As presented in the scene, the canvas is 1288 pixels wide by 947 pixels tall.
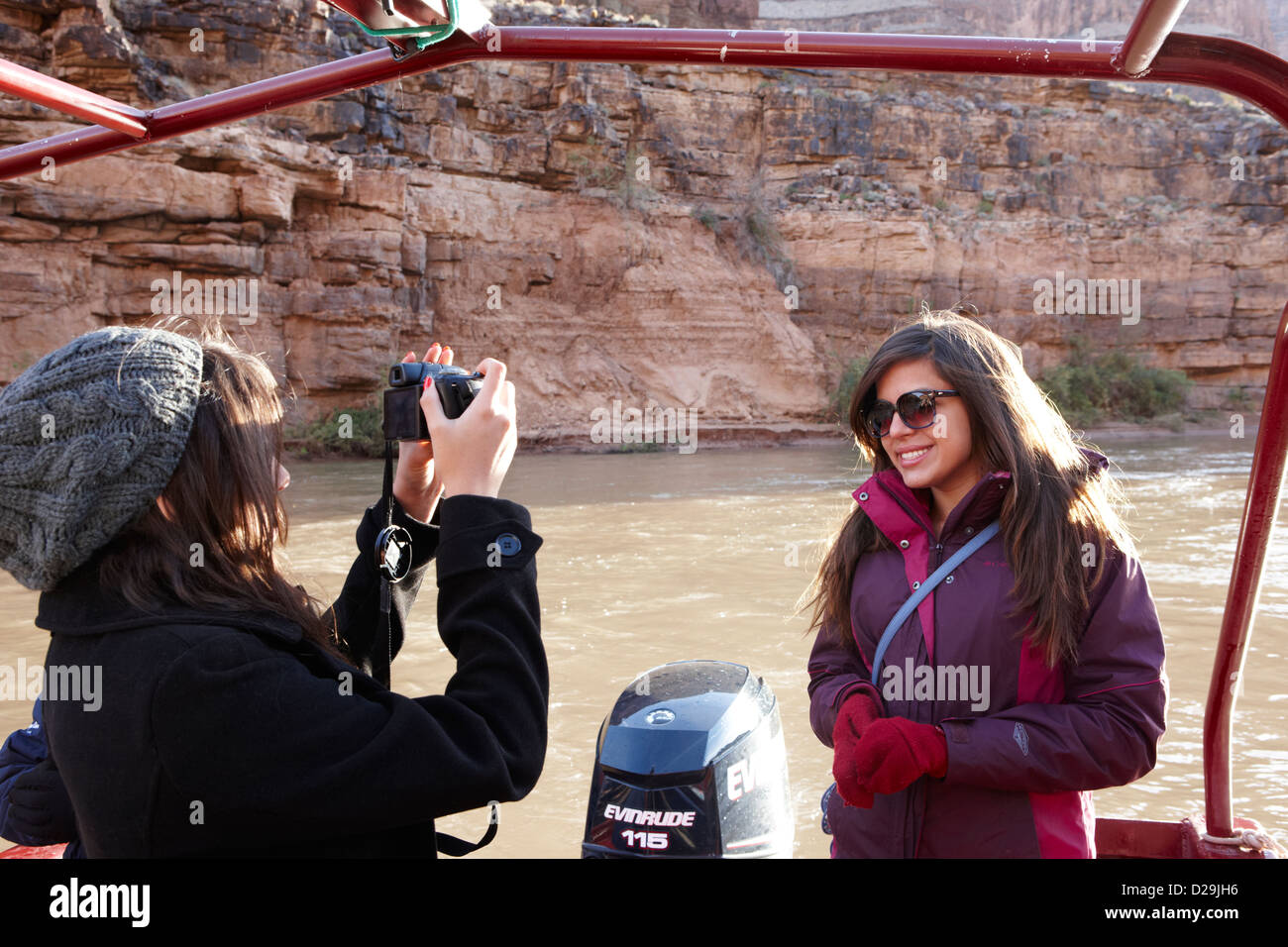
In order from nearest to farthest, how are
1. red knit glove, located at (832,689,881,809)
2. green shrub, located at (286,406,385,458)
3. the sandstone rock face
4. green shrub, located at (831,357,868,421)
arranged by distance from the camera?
red knit glove, located at (832,689,881,809) < the sandstone rock face < green shrub, located at (286,406,385,458) < green shrub, located at (831,357,868,421)

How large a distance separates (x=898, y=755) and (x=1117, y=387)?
99.6 feet

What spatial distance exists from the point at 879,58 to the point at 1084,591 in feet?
3.43

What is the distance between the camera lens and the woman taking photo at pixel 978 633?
1.65 m

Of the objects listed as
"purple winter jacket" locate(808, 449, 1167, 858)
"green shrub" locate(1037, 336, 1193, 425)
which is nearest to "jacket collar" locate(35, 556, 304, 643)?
"purple winter jacket" locate(808, 449, 1167, 858)

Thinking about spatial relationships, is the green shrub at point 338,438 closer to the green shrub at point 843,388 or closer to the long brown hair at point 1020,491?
the green shrub at point 843,388

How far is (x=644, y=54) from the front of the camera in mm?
1851

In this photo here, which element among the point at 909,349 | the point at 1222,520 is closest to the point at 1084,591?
the point at 909,349

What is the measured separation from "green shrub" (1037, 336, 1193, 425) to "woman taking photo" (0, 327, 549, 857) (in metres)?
28.9

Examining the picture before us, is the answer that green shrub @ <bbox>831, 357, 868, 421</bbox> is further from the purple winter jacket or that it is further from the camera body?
the camera body

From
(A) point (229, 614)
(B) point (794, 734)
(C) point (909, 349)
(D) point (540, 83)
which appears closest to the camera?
(A) point (229, 614)

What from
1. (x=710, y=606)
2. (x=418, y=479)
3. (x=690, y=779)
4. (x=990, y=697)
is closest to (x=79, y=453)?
(x=418, y=479)

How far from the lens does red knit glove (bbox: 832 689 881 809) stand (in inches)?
65.9

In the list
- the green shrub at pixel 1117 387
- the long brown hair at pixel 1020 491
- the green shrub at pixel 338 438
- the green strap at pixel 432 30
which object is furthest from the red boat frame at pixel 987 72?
the green shrub at pixel 1117 387

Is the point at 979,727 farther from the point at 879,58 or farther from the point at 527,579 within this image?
the point at 879,58
